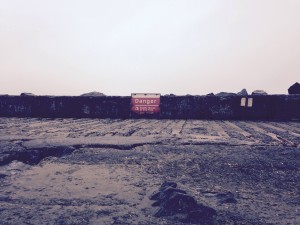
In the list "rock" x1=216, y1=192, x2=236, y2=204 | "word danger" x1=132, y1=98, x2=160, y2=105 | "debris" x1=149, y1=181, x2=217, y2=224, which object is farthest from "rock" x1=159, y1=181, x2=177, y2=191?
→ "word danger" x1=132, y1=98, x2=160, y2=105

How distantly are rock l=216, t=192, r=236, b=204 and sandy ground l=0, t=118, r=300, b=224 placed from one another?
4 centimetres

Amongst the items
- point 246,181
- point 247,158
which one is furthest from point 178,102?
point 246,181

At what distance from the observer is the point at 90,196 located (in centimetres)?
242

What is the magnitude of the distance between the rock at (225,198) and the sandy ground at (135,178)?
0.04 metres

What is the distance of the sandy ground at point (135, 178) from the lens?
207 cm

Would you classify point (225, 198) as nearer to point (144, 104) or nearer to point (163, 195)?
point (163, 195)

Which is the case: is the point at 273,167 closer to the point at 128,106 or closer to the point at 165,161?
the point at 165,161

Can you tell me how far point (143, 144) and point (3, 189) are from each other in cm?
234

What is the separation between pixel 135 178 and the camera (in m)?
2.91

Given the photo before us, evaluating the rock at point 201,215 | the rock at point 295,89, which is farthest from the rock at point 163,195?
the rock at point 295,89

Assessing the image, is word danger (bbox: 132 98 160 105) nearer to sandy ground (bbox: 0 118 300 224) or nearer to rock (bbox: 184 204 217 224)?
sandy ground (bbox: 0 118 300 224)

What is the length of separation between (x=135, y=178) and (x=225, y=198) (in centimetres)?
96

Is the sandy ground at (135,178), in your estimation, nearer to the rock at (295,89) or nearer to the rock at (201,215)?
the rock at (201,215)

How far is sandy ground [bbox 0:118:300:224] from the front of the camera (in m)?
2.07
